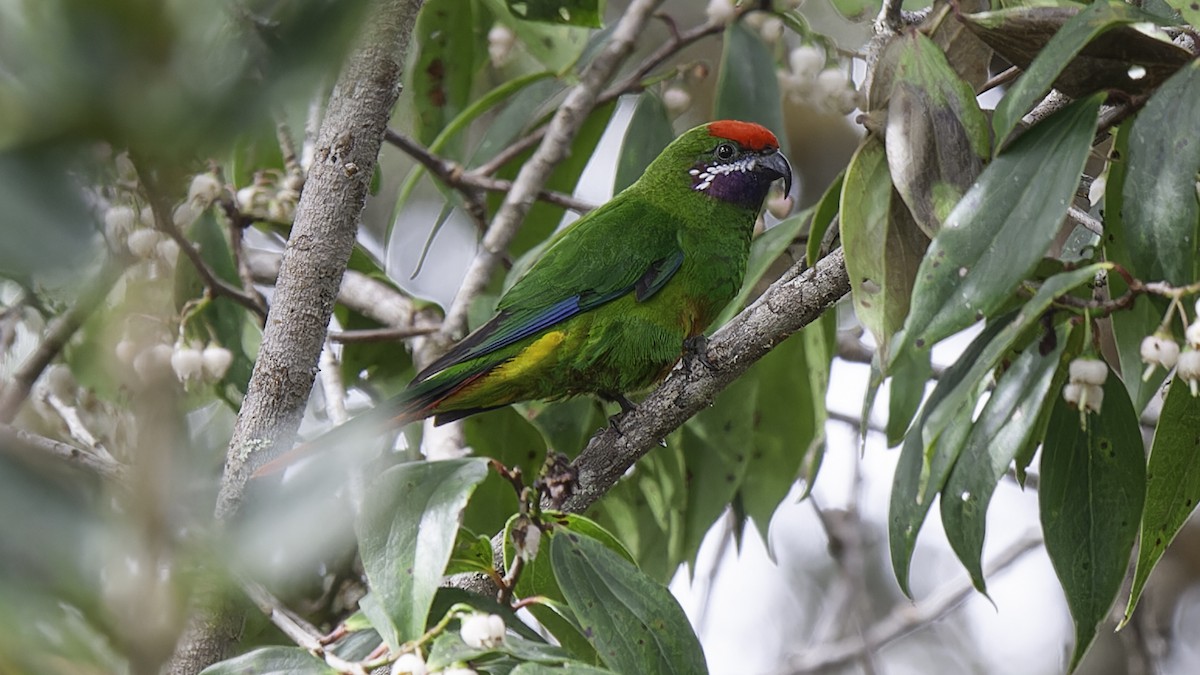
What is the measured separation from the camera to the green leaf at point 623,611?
219 cm

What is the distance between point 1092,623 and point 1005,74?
123 cm

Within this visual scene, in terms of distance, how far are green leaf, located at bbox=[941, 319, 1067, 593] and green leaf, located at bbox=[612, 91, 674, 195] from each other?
2.32m

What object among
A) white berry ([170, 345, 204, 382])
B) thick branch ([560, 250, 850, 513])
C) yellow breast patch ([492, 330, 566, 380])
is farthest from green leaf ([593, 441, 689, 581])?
white berry ([170, 345, 204, 382])

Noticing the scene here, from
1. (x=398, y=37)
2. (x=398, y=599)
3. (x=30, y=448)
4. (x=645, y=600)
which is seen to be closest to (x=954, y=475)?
(x=645, y=600)

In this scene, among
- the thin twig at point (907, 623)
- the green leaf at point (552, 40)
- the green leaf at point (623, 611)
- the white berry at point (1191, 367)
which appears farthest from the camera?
the thin twig at point (907, 623)

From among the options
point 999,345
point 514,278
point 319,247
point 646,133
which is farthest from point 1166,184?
point 646,133

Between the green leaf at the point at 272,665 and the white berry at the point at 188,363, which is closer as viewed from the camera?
the green leaf at the point at 272,665

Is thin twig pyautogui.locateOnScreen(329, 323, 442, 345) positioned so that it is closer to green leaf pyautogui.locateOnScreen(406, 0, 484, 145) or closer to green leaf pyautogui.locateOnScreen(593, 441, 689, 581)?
green leaf pyautogui.locateOnScreen(593, 441, 689, 581)

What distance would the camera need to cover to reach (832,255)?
262cm

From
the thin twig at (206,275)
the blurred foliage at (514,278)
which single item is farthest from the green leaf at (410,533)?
the thin twig at (206,275)

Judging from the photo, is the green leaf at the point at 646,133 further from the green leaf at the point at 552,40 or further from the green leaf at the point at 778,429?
the green leaf at the point at 778,429

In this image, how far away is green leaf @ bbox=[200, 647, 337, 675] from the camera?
1.99 meters

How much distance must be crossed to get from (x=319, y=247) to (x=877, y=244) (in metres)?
1.06

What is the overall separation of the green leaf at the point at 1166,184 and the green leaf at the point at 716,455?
1608 millimetres
